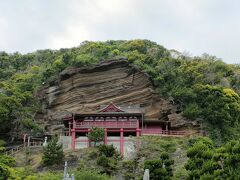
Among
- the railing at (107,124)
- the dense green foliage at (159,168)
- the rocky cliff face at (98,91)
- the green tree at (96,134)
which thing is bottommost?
the dense green foliage at (159,168)

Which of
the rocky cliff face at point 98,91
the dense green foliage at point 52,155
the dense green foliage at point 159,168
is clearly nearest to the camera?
the dense green foliage at point 159,168

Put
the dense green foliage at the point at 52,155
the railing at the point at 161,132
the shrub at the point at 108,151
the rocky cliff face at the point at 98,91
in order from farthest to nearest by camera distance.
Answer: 1. the rocky cliff face at the point at 98,91
2. the railing at the point at 161,132
3. the dense green foliage at the point at 52,155
4. the shrub at the point at 108,151

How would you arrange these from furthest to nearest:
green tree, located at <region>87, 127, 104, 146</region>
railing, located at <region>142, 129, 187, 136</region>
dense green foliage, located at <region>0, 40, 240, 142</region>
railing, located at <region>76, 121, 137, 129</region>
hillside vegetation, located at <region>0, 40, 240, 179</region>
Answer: dense green foliage, located at <region>0, 40, 240, 142</region> < railing, located at <region>142, 129, 187, 136</region> < railing, located at <region>76, 121, 137, 129</region> < green tree, located at <region>87, 127, 104, 146</region> < hillside vegetation, located at <region>0, 40, 240, 179</region>

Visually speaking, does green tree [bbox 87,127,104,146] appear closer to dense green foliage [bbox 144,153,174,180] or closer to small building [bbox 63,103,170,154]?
small building [bbox 63,103,170,154]

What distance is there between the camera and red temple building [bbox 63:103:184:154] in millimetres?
42125

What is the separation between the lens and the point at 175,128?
47.3 metres

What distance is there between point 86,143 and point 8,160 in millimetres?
9694

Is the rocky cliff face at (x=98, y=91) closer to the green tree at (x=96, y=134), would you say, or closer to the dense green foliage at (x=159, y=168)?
the green tree at (x=96, y=134)

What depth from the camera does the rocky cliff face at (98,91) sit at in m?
50.7

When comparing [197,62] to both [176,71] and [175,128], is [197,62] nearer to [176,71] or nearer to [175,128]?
[176,71]

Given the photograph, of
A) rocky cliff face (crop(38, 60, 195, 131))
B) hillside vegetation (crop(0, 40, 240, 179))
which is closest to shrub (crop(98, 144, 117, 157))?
hillside vegetation (crop(0, 40, 240, 179))

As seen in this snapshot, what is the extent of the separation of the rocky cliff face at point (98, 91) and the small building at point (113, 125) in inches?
134

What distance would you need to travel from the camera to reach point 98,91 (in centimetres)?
5269

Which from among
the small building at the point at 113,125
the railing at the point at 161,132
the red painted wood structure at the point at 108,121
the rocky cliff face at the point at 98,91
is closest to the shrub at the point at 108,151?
the small building at the point at 113,125
